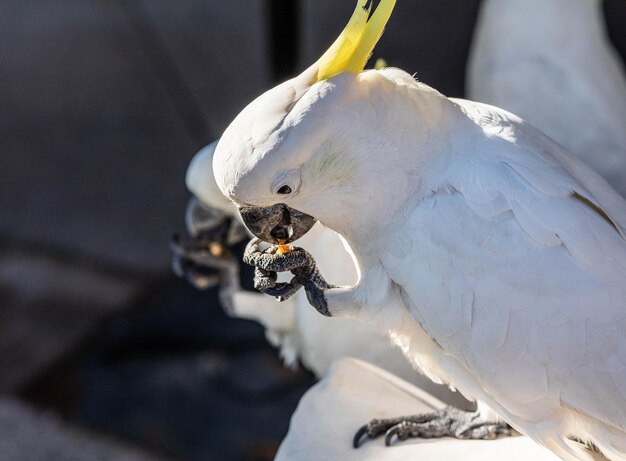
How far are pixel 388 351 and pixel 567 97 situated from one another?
2.03 feet

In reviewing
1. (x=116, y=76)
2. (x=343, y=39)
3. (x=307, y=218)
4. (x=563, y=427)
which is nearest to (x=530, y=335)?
(x=563, y=427)

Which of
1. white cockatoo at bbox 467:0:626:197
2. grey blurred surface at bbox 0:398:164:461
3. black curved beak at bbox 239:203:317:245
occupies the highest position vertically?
black curved beak at bbox 239:203:317:245

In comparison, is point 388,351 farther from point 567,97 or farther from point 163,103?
point 163,103

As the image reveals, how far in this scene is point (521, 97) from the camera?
1.72 metres

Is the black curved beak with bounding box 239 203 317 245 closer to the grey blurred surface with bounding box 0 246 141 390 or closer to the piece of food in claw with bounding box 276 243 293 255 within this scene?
the piece of food in claw with bounding box 276 243 293 255

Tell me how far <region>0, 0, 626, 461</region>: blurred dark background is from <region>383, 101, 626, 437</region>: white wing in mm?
1085

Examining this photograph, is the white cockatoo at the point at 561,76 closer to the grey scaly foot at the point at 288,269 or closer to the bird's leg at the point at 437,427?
the bird's leg at the point at 437,427

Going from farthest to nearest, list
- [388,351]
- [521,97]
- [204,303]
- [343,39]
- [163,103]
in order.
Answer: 1. [163,103]
2. [204,303]
3. [521,97]
4. [388,351]
5. [343,39]

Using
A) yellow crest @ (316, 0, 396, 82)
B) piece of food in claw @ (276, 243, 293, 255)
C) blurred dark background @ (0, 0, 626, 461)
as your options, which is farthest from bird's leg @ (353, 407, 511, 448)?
blurred dark background @ (0, 0, 626, 461)

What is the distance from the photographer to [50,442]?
205 cm

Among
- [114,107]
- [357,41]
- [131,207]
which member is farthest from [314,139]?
[114,107]

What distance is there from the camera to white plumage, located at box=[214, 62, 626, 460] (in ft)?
3.43

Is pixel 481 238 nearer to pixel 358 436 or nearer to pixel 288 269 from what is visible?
pixel 288 269

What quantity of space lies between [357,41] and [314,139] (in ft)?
0.43
